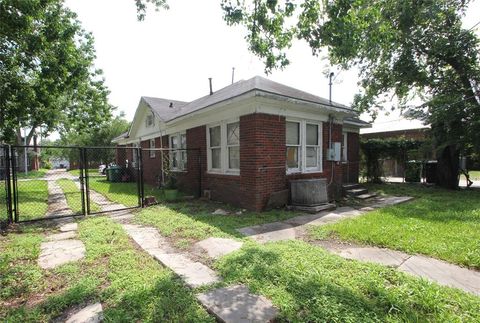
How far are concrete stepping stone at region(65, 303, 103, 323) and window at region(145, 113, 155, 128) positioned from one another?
1260cm

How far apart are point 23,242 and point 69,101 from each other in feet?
42.9

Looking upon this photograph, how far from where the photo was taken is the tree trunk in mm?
12242

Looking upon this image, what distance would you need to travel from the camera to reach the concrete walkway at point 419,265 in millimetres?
3254

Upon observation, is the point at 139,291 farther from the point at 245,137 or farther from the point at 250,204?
the point at 245,137

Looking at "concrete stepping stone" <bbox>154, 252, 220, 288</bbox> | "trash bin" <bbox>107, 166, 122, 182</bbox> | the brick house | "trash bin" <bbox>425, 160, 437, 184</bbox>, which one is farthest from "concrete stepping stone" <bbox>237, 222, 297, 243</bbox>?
"trash bin" <bbox>107, 166, 122, 182</bbox>

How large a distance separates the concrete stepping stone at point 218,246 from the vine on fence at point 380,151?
11.7m

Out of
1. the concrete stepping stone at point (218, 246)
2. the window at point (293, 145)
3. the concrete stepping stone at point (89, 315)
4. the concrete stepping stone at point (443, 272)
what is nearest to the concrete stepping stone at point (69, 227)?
the concrete stepping stone at point (218, 246)

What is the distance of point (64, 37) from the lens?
881 centimetres

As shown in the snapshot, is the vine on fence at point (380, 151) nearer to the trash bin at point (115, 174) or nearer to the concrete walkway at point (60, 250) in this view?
the concrete walkway at point (60, 250)

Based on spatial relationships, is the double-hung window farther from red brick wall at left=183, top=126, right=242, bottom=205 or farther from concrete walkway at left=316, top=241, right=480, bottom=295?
concrete walkway at left=316, top=241, right=480, bottom=295

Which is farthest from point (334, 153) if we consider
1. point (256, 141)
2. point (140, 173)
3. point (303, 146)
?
point (140, 173)

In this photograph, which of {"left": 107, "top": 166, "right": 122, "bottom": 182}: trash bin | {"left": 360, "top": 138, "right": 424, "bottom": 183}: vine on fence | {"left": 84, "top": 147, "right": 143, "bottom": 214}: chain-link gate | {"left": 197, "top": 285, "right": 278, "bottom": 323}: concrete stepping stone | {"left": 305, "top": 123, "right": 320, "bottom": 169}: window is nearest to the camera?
{"left": 197, "top": 285, "right": 278, "bottom": 323}: concrete stepping stone

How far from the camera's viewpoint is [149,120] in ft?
50.0

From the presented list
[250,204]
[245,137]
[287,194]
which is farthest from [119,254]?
[287,194]
